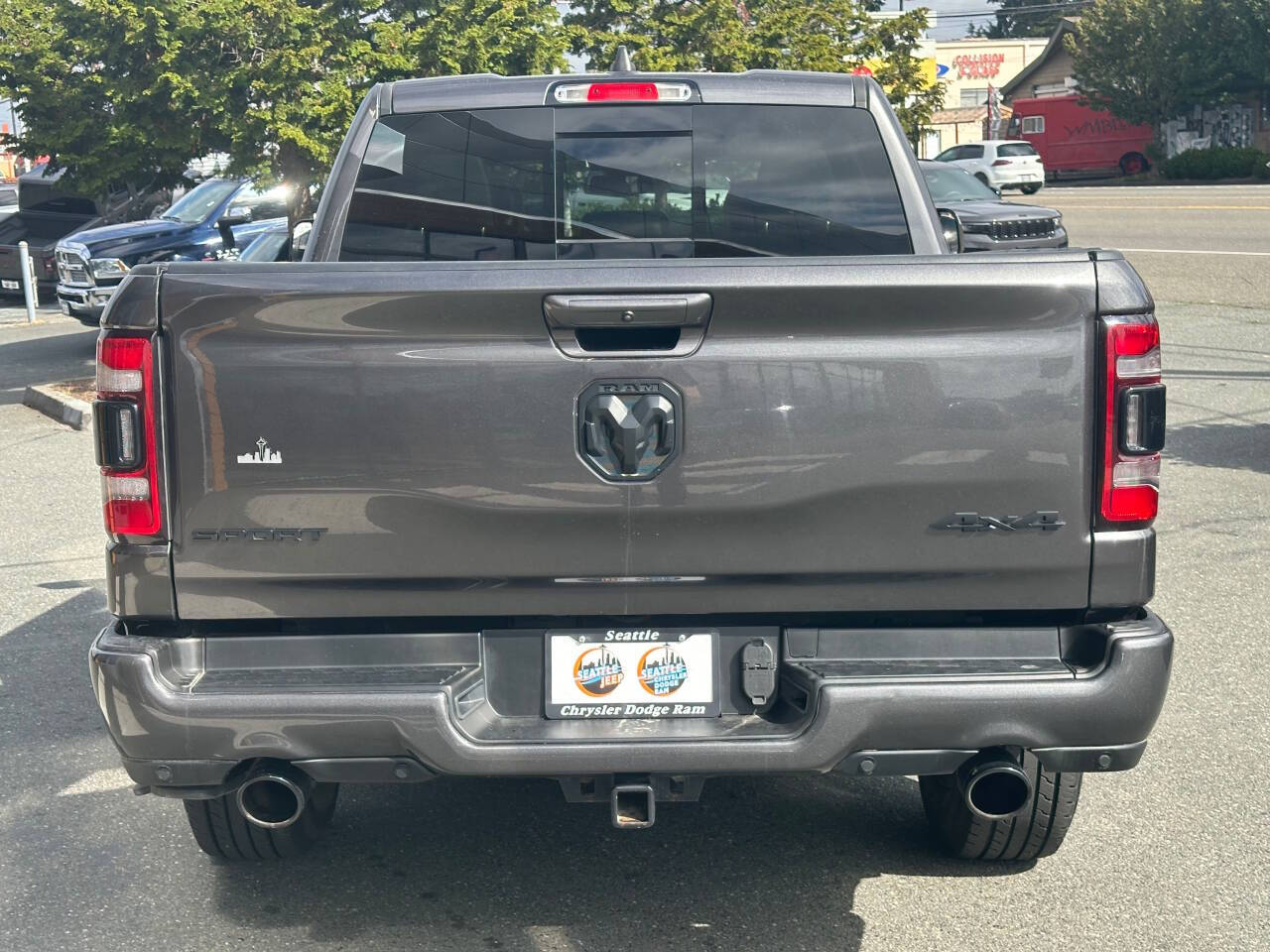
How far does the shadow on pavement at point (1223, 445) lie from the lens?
970 cm

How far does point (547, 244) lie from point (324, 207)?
0.71 m

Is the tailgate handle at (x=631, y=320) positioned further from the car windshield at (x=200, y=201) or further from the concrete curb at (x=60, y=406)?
the car windshield at (x=200, y=201)

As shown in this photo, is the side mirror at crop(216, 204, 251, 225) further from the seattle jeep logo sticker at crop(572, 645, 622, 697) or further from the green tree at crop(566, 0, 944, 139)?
the seattle jeep logo sticker at crop(572, 645, 622, 697)

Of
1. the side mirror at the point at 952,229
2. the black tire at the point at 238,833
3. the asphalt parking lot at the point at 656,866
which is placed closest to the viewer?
the asphalt parking lot at the point at 656,866

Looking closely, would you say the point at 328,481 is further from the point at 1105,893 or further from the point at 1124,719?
the point at 1105,893

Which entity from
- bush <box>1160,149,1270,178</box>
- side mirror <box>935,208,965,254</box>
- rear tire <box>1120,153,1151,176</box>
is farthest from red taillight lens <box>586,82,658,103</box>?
rear tire <box>1120,153,1151,176</box>

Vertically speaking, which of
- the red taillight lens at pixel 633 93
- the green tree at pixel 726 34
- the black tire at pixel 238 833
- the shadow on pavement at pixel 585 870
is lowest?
the shadow on pavement at pixel 585 870

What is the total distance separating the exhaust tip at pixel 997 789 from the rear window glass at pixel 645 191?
5.26ft

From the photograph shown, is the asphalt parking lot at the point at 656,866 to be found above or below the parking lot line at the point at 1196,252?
below

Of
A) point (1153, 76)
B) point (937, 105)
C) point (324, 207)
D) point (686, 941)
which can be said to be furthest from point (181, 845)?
point (1153, 76)

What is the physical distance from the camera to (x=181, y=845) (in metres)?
4.37

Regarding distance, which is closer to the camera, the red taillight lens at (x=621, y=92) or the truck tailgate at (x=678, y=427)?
the truck tailgate at (x=678, y=427)

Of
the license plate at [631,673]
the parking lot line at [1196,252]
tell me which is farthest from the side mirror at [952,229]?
the parking lot line at [1196,252]

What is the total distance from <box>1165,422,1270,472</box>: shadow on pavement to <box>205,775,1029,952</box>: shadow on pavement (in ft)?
19.2
